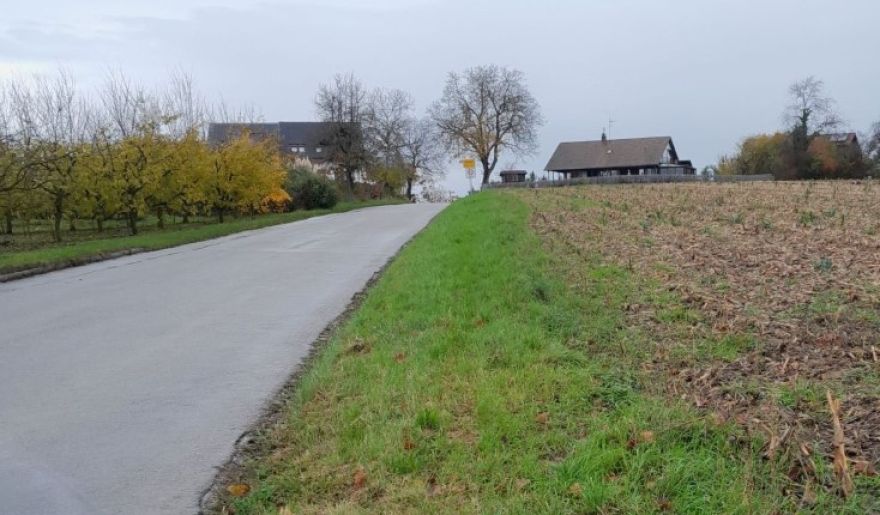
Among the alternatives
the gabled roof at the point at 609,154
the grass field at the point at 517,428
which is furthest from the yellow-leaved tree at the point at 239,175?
the gabled roof at the point at 609,154

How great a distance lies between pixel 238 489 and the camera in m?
3.85

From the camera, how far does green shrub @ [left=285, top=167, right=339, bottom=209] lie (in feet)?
138

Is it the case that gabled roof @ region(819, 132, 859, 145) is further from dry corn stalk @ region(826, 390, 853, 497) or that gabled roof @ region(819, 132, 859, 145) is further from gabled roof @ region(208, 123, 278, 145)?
dry corn stalk @ region(826, 390, 853, 497)

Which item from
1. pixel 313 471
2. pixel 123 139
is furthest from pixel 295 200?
pixel 313 471

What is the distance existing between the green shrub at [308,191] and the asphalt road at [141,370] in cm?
2890

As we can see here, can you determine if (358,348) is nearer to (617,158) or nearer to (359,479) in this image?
(359,479)

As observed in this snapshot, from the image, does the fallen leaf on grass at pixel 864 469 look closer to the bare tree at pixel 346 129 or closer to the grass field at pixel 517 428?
the grass field at pixel 517 428

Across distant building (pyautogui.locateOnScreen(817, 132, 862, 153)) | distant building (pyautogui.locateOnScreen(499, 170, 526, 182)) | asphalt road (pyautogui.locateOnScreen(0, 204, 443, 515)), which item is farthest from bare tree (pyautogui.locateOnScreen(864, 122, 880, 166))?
asphalt road (pyautogui.locateOnScreen(0, 204, 443, 515))

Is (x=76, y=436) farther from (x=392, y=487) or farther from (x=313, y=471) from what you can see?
(x=392, y=487)

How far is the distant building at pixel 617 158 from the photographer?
82.6m

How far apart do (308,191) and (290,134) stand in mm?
58673

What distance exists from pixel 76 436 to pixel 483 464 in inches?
120

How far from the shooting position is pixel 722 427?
3.77 meters

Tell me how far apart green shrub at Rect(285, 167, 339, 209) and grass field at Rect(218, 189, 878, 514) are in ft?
117
